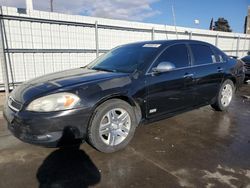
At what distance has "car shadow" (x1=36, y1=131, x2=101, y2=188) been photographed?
2490 millimetres

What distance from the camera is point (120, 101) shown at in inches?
126

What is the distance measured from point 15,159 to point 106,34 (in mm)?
7285

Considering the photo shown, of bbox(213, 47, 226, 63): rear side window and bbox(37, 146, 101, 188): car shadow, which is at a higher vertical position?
bbox(213, 47, 226, 63): rear side window

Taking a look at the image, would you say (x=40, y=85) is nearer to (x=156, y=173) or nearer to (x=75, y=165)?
(x=75, y=165)

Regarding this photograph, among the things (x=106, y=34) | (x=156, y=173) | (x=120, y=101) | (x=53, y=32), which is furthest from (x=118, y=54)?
(x=106, y=34)

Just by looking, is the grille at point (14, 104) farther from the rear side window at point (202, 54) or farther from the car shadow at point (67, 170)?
the rear side window at point (202, 54)

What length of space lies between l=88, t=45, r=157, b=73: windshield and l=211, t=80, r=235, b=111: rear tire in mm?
2239

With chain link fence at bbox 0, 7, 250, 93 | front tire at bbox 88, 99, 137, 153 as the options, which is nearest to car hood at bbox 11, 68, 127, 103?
front tire at bbox 88, 99, 137, 153

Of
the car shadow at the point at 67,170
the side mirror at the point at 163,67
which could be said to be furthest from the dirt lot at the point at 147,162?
the side mirror at the point at 163,67

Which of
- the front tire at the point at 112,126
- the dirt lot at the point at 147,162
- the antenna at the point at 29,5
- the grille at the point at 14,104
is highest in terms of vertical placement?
the antenna at the point at 29,5

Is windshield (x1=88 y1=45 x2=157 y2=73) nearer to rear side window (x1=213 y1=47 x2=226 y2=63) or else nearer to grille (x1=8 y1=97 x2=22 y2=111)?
grille (x1=8 y1=97 x2=22 y2=111)

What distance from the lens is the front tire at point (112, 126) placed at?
9.73 feet

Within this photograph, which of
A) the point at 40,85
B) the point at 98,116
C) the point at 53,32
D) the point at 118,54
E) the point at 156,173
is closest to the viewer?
the point at 156,173

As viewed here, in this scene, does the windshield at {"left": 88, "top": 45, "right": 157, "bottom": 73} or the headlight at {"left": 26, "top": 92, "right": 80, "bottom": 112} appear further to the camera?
the windshield at {"left": 88, "top": 45, "right": 157, "bottom": 73}
